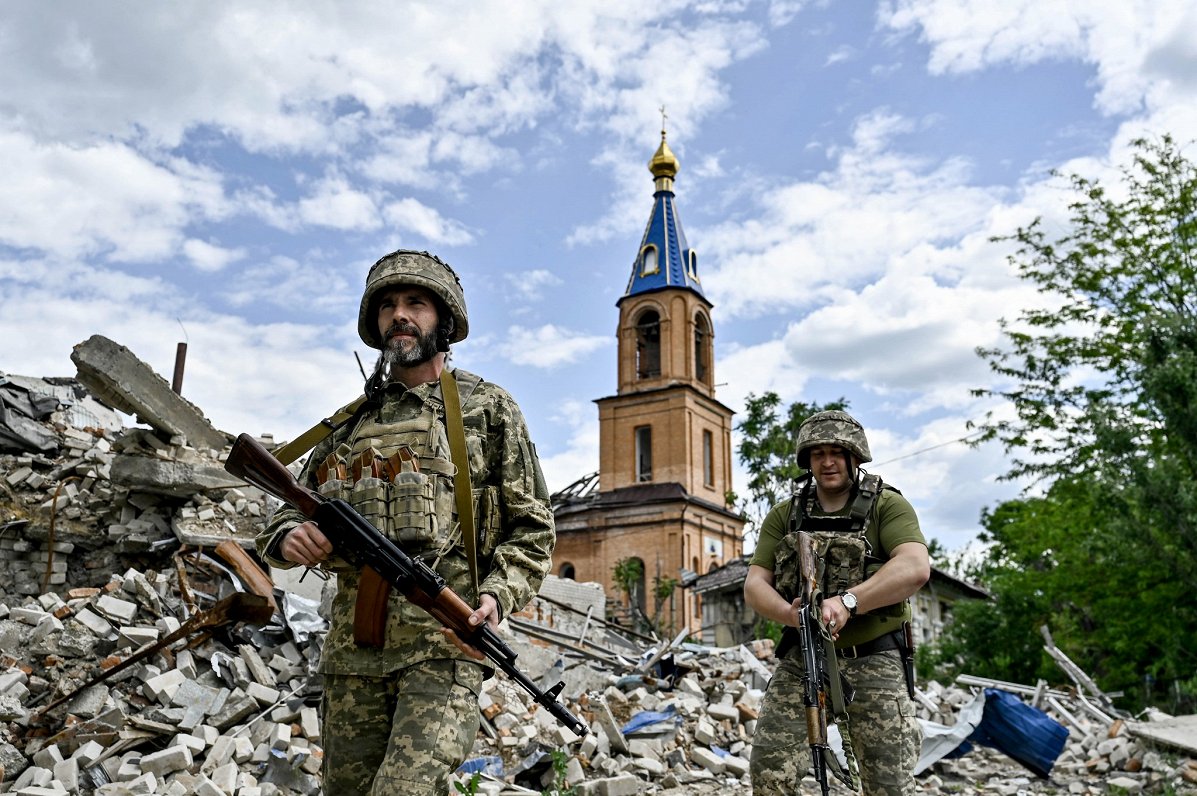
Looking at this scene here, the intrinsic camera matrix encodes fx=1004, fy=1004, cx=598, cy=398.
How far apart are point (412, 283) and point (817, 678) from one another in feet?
7.34

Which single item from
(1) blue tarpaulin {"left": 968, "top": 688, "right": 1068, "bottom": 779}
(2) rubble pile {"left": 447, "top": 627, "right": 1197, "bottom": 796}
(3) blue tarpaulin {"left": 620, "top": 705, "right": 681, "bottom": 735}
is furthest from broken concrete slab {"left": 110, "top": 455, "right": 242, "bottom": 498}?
(1) blue tarpaulin {"left": 968, "top": 688, "right": 1068, "bottom": 779}

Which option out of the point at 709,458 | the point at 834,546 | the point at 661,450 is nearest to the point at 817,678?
the point at 834,546

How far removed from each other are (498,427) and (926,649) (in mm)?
24483

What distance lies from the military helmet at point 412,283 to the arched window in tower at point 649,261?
35682 mm

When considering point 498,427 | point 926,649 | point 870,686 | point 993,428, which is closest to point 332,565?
point 498,427

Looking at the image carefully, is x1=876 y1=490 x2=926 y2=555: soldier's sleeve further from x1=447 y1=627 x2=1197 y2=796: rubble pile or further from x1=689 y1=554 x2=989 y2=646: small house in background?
x1=689 y1=554 x2=989 y2=646: small house in background

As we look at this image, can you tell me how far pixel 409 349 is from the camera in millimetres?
3533

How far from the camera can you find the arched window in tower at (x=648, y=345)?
3894 centimetres

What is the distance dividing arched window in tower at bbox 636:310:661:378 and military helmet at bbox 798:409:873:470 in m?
34.0

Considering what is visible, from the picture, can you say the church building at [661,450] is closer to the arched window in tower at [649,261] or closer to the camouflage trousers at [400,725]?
the arched window in tower at [649,261]

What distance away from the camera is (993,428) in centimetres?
2172

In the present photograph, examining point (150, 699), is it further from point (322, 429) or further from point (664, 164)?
point (664, 164)

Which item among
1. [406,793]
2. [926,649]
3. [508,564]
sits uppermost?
[926,649]

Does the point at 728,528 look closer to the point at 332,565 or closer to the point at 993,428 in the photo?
the point at 993,428
